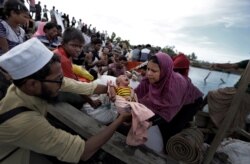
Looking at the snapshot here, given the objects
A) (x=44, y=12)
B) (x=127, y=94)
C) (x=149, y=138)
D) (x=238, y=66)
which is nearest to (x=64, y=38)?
(x=127, y=94)

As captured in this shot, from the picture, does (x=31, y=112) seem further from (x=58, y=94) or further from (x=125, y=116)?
(x=58, y=94)

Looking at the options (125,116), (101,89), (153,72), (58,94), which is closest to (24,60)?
(125,116)

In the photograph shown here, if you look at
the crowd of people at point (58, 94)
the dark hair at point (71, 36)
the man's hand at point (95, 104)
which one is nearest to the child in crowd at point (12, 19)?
the crowd of people at point (58, 94)

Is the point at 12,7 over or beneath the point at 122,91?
over

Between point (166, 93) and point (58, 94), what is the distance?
1.10 m

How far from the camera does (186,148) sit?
7.13 ft

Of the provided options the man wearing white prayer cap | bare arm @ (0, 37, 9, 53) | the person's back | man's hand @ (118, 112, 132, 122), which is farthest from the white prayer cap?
the person's back

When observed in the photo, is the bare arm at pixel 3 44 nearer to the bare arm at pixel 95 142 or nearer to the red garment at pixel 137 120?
the red garment at pixel 137 120

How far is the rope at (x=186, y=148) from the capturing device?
2.15m

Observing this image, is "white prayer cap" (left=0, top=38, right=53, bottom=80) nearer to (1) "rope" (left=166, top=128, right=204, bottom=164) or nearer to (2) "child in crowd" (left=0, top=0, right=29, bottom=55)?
(1) "rope" (left=166, top=128, right=204, bottom=164)

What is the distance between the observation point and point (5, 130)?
1.42 m

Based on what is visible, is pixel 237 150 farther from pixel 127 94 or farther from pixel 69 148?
pixel 69 148

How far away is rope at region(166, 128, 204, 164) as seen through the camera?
2152 mm

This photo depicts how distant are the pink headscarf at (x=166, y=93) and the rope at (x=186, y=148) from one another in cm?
27
